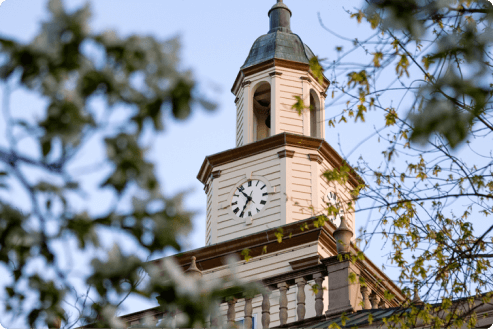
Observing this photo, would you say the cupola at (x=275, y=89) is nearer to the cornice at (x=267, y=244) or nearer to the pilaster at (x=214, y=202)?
the pilaster at (x=214, y=202)

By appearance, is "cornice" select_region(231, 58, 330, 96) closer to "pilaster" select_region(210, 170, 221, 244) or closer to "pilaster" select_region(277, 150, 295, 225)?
"pilaster" select_region(277, 150, 295, 225)

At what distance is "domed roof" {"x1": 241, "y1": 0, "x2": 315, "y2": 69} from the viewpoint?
1097 inches

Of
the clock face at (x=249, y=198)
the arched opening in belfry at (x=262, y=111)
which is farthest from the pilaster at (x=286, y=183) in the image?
the arched opening in belfry at (x=262, y=111)

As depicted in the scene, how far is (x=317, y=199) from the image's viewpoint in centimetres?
2489

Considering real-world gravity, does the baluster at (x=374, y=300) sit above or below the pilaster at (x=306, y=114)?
below

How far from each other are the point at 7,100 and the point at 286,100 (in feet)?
70.9

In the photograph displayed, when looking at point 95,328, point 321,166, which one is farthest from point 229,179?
point 95,328

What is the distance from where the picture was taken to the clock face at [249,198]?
25.1 m

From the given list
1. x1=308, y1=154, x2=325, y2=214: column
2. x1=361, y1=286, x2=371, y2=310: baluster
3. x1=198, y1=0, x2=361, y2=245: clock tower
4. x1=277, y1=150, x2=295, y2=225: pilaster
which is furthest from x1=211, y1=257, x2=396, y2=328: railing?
x1=308, y1=154, x2=325, y2=214: column

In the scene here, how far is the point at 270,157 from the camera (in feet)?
84.4

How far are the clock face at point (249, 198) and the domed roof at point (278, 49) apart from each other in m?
4.71

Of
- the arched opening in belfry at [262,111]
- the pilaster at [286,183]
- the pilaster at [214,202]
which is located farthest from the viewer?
the arched opening in belfry at [262,111]

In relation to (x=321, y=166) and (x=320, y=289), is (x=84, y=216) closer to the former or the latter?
(x=320, y=289)

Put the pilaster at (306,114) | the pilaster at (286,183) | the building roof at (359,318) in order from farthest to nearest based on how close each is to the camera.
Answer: the pilaster at (306,114) < the pilaster at (286,183) < the building roof at (359,318)
